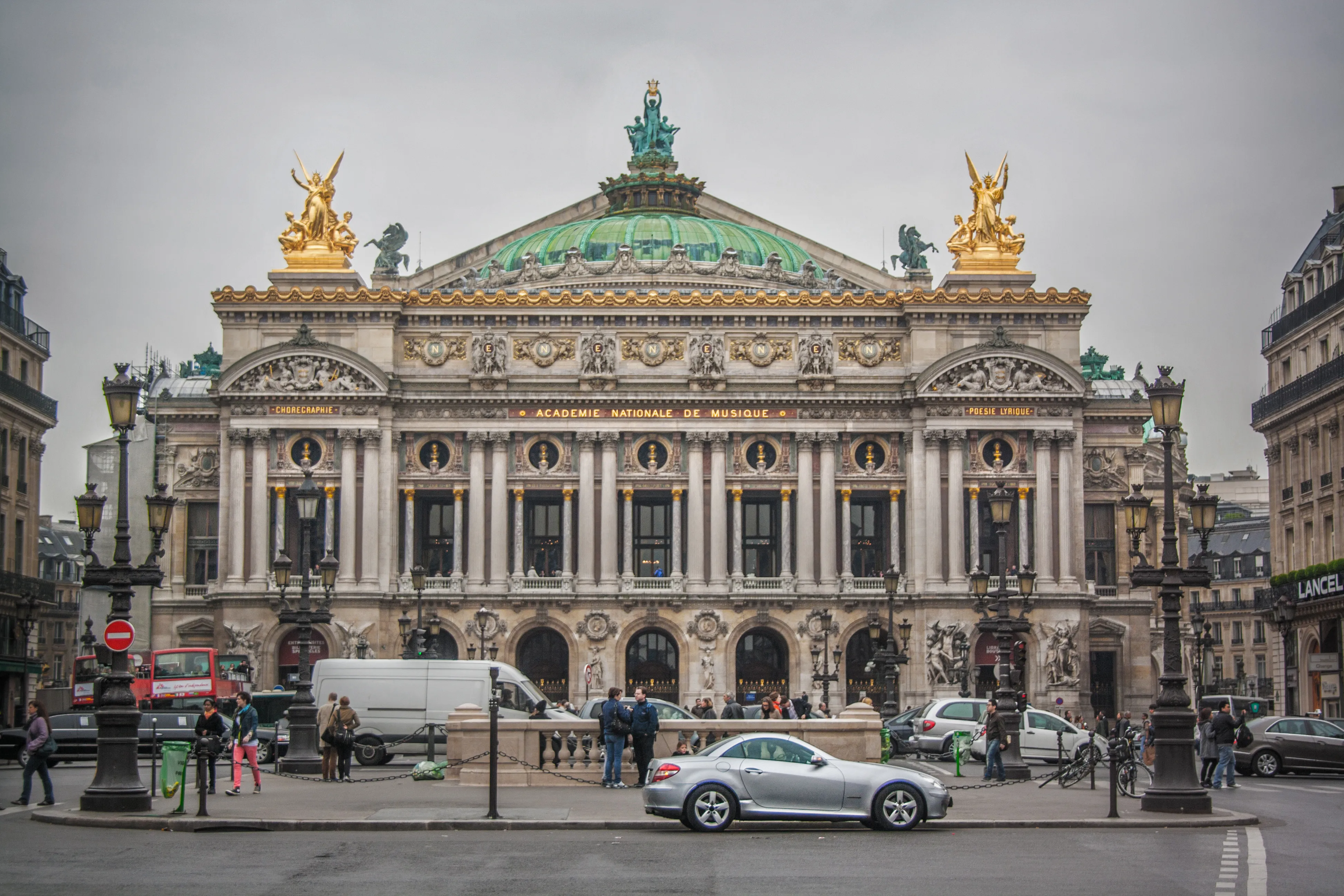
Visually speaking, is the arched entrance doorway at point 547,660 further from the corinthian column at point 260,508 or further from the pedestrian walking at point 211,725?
the pedestrian walking at point 211,725

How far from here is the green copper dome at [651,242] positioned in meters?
96.8

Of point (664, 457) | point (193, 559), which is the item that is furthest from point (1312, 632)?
point (193, 559)

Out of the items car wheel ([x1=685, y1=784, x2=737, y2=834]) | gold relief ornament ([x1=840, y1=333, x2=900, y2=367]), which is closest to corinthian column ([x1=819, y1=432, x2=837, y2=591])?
gold relief ornament ([x1=840, y1=333, x2=900, y2=367])

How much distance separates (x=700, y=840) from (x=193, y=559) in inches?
2399

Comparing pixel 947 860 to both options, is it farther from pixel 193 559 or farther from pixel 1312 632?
pixel 193 559

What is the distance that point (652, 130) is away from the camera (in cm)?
10725

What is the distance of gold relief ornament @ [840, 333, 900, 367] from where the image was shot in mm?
83688

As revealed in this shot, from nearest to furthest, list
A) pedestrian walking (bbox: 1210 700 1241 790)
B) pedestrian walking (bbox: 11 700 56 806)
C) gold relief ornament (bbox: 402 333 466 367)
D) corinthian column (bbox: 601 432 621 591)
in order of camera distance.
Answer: pedestrian walking (bbox: 11 700 56 806)
pedestrian walking (bbox: 1210 700 1241 790)
corinthian column (bbox: 601 432 621 591)
gold relief ornament (bbox: 402 333 466 367)

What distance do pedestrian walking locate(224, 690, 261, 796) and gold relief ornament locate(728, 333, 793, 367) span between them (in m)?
43.5

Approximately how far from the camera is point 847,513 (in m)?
82.7

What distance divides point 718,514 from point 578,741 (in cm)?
4033

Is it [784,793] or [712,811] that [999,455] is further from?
[712,811]

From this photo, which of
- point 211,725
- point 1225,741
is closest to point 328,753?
point 211,725

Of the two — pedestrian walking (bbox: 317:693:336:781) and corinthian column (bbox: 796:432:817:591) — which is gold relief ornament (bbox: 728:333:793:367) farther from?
pedestrian walking (bbox: 317:693:336:781)
